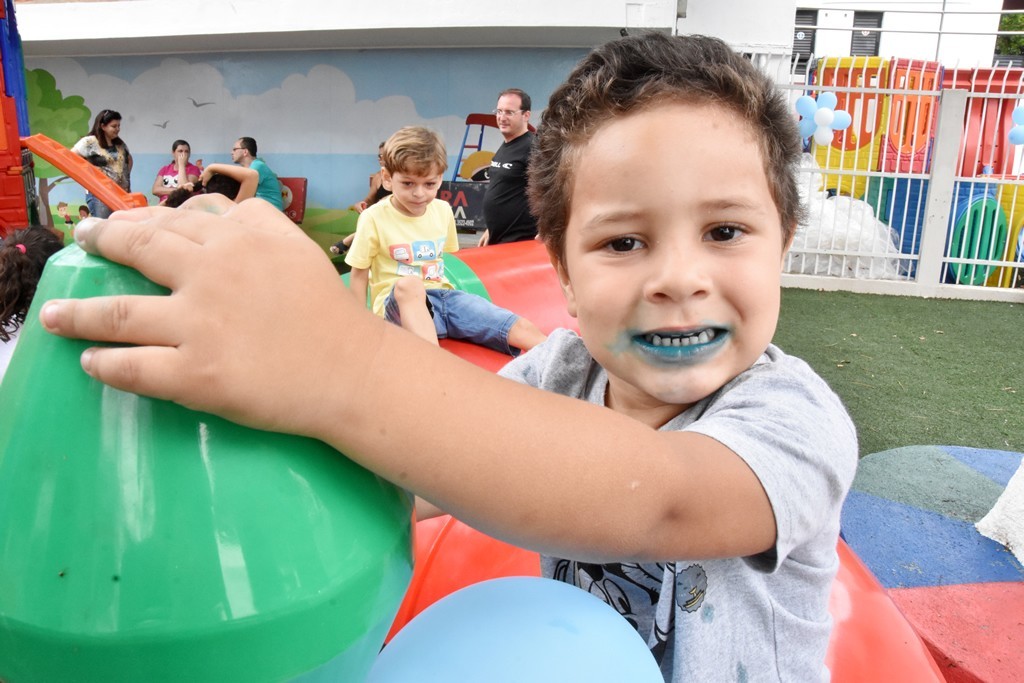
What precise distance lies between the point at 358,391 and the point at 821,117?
7.07m

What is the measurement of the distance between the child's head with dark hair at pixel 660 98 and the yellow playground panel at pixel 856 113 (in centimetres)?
725

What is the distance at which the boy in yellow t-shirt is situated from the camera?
336cm

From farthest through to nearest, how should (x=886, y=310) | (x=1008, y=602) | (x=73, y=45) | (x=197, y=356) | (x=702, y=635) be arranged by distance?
1. (x=73, y=45)
2. (x=886, y=310)
3. (x=1008, y=602)
4. (x=702, y=635)
5. (x=197, y=356)

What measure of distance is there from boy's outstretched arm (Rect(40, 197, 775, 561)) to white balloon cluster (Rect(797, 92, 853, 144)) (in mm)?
6823

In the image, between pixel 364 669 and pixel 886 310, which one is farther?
pixel 886 310

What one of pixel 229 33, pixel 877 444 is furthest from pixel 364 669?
pixel 229 33

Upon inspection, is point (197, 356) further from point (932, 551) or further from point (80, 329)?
point (932, 551)

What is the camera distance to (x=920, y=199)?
7648mm

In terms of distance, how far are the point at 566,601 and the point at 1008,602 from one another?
191 cm

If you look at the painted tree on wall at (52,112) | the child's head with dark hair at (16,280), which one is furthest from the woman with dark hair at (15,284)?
the painted tree on wall at (52,112)

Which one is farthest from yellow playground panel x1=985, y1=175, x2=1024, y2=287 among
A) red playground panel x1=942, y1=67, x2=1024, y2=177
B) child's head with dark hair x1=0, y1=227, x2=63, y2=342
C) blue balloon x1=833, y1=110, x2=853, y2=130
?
child's head with dark hair x1=0, y1=227, x2=63, y2=342

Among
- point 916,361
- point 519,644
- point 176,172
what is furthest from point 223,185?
point 519,644

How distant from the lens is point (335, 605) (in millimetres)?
516

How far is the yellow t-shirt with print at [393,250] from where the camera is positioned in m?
3.64
